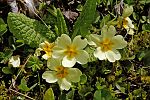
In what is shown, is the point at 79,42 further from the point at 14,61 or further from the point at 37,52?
the point at 14,61

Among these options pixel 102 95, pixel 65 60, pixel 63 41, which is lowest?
pixel 102 95

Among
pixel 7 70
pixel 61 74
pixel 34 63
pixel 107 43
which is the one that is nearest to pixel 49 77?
pixel 61 74

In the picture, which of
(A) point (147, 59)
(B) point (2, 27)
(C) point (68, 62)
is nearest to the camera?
(C) point (68, 62)

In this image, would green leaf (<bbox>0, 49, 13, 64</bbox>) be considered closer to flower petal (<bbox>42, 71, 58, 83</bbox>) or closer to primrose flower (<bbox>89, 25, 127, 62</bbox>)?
flower petal (<bbox>42, 71, 58, 83</bbox>)

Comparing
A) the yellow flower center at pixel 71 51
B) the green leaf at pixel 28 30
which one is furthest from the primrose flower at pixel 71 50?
the green leaf at pixel 28 30

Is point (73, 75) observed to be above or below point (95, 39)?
below

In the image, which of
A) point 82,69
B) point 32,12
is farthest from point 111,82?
point 32,12

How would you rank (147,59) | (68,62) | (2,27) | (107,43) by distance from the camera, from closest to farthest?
(68,62)
(107,43)
(2,27)
(147,59)

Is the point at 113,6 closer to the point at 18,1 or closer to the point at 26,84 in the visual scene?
the point at 18,1

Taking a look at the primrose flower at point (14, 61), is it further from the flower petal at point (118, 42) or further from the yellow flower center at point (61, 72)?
the flower petal at point (118, 42)
